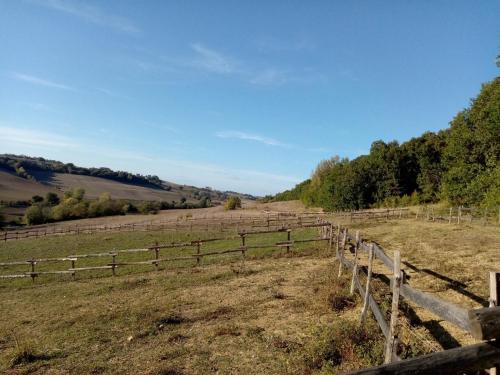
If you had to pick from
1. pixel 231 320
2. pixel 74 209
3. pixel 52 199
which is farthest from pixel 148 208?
pixel 231 320

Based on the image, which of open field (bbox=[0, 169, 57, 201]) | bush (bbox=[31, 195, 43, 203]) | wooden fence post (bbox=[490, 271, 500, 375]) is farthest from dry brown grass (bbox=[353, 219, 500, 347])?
bush (bbox=[31, 195, 43, 203])

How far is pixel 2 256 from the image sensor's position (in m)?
36.1

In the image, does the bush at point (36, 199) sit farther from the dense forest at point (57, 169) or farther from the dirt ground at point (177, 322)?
the dirt ground at point (177, 322)

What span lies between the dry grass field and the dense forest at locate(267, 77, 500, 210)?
91.2 feet

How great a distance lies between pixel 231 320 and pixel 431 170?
5961 centimetres

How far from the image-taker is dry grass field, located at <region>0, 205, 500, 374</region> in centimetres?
711

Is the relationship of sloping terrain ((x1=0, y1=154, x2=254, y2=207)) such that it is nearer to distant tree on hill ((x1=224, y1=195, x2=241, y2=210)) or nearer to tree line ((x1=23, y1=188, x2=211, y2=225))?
tree line ((x1=23, y1=188, x2=211, y2=225))

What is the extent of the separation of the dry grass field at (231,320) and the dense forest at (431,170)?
27.8 meters

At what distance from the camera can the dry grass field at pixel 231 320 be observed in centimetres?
711

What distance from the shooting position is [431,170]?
59781 mm

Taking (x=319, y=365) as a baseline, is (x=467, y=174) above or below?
above

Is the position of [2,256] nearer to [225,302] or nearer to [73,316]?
[73,316]

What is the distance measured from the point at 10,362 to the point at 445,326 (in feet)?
33.0

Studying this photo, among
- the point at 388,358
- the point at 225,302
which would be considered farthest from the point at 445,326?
the point at 225,302
